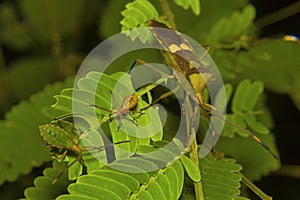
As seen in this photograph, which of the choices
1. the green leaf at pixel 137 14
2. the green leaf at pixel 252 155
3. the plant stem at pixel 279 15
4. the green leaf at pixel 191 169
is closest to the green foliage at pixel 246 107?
the green leaf at pixel 252 155

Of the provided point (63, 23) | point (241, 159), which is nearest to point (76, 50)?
point (63, 23)

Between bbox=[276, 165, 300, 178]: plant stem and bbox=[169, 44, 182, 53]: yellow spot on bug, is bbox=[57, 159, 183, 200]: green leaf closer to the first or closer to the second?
bbox=[169, 44, 182, 53]: yellow spot on bug

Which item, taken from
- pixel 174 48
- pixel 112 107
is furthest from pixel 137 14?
pixel 112 107

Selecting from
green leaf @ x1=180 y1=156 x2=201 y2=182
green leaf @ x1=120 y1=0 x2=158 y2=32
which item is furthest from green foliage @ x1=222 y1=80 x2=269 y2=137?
green leaf @ x1=180 y1=156 x2=201 y2=182

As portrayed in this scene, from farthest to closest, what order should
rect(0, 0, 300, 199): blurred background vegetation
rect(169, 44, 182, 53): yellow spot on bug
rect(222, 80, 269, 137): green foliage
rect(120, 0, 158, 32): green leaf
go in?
rect(0, 0, 300, 199): blurred background vegetation → rect(222, 80, 269, 137): green foliage → rect(120, 0, 158, 32): green leaf → rect(169, 44, 182, 53): yellow spot on bug

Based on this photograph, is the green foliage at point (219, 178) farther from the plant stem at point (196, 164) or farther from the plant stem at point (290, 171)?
the plant stem at point (290, 171)

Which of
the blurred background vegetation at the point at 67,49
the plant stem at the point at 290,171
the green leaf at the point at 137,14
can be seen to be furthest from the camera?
the blurred background vegetation at the point at 67,49
